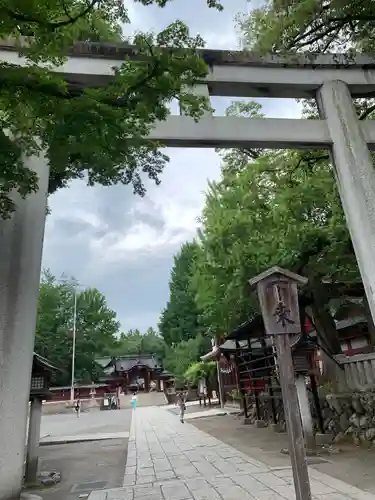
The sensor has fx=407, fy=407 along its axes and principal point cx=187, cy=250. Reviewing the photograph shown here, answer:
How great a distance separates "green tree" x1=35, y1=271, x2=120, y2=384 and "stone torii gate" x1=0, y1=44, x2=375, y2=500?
37598mm

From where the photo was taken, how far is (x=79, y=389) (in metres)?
38.7

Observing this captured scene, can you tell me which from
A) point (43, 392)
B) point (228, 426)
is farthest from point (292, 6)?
point (228, 426)

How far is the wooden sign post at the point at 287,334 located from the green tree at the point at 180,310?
42.3m

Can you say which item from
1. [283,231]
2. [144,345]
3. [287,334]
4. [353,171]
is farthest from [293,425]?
[144,345]

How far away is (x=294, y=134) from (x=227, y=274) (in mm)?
4802

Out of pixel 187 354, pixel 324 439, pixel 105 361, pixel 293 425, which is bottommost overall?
pixel 324 439

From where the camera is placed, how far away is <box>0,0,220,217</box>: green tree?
4.23m

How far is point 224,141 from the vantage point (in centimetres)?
688

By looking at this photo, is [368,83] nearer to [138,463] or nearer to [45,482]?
[138,463]

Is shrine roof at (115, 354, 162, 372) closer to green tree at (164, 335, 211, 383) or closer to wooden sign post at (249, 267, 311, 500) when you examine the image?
green tree at (164, 335, 211, 383)

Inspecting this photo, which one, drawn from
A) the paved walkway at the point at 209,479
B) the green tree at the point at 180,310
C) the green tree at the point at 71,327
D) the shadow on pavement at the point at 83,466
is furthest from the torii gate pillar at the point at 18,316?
the green tree at the point at 180,310

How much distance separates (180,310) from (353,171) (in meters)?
44.7

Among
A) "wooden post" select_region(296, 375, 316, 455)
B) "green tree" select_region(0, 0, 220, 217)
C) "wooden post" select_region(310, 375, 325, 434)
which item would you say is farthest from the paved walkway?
"green tree" select_region(0, 0, 220, 217)

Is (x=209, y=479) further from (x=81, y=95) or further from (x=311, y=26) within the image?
(x=311, y=26)
